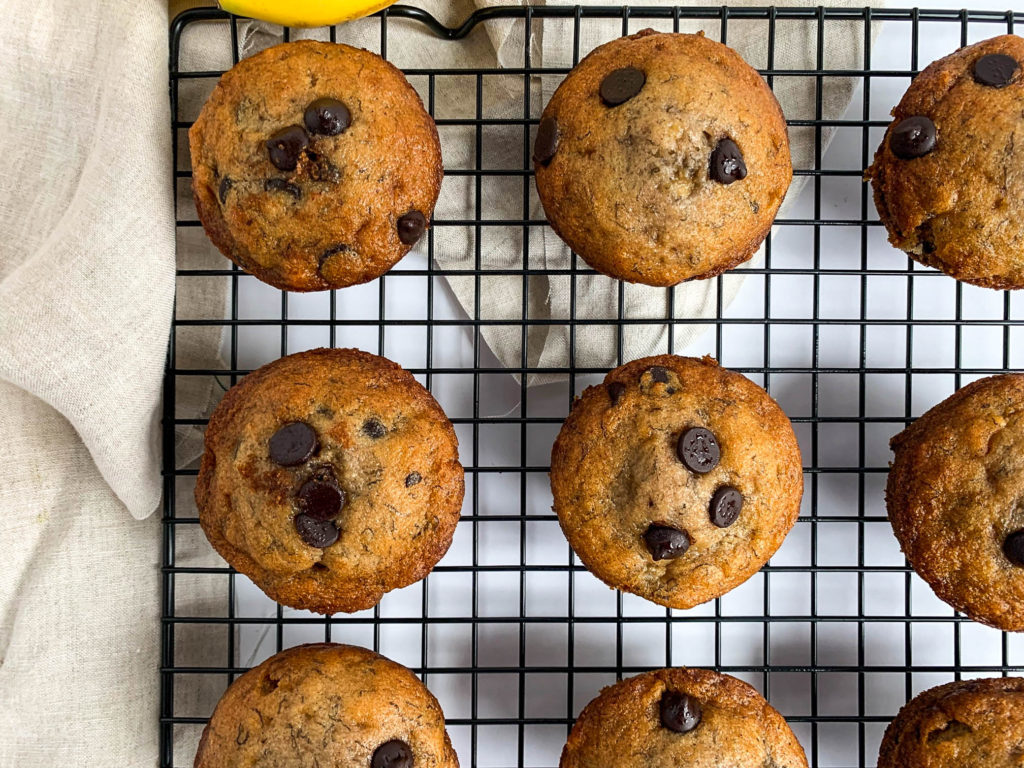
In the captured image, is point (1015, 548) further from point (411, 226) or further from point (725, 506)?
point (411, 226)

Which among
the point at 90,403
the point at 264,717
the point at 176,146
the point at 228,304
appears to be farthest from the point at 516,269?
the point at 264,717

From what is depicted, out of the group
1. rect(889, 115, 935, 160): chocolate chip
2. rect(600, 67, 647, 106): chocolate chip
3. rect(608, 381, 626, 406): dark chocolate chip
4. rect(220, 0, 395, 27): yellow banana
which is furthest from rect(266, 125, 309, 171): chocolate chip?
rect(889, 115, 935, 160): chocolate chip

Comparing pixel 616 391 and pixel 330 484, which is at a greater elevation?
pixel 616 391

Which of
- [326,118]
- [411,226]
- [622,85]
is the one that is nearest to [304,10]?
[326,118]

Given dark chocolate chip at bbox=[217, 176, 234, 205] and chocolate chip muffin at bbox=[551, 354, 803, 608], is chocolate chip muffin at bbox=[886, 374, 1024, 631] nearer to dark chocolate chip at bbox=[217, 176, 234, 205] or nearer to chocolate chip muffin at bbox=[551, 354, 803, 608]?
chocolate chip muffin at bbox=[551, 354, 803, 608]

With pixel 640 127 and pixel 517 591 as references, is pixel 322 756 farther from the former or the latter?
pixel 640 127

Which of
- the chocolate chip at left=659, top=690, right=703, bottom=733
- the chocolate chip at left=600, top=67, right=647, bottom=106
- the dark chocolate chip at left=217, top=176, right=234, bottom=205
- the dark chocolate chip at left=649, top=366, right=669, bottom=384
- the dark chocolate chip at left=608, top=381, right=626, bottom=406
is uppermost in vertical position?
the chocolate chip at left=600, top=67, right=647, bottom=106

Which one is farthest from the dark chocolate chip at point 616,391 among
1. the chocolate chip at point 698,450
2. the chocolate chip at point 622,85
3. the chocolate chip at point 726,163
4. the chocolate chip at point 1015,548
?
the chocolate chip at point 1015,548
